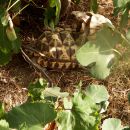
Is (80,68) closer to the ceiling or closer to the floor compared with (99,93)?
closer to the floor

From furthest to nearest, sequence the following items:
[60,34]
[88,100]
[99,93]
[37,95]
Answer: [60,34]
[99,93]
[37,95]
[88,100]

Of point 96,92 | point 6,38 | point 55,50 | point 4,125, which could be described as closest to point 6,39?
point 6,38

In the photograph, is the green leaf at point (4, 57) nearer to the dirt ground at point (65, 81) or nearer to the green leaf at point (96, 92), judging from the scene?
the green leaf at point (96, 92)

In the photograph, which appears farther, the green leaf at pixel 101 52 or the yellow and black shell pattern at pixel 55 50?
the yellow and black shell pattern at pixel 55 50

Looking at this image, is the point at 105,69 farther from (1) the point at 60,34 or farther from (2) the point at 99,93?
(1) the point at 60,34

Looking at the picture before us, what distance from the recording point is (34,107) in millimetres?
867

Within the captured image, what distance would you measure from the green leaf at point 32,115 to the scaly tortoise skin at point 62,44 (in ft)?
5.30

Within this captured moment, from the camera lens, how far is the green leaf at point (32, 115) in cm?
86

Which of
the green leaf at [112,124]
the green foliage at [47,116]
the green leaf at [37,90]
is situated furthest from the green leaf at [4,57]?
the green foliage at [47,116]

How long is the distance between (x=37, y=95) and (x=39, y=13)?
167cm

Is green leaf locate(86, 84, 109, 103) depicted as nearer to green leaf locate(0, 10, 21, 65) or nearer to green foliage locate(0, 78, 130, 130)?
green foliage locate(0, 78, 130, 130)

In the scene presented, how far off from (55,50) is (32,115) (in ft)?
5.58

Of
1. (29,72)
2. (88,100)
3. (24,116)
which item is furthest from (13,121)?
(29,72)

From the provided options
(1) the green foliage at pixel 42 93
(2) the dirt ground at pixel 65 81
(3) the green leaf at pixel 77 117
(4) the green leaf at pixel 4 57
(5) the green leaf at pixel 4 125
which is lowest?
(2) the dirt ground at pixel 65 81
